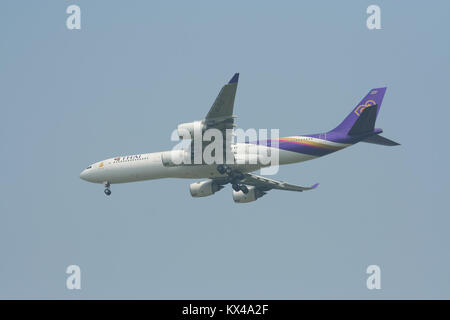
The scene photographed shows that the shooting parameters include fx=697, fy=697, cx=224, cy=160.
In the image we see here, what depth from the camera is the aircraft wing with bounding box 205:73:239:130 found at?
1432 inches

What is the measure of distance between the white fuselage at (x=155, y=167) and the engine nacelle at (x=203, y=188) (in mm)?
2674

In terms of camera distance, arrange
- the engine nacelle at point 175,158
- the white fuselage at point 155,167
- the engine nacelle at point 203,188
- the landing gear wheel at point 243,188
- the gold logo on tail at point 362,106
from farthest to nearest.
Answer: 1. the engine nacelle at point 203,188
2. the landing gear wheel at point 243,188
3. the gold logo on tail at point 362,106
4. the white fuselage at point 155,167
5. the engine nacelle at point 175,158

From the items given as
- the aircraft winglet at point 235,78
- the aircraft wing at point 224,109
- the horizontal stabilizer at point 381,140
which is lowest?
the horizontal stabilizer at point 381,140

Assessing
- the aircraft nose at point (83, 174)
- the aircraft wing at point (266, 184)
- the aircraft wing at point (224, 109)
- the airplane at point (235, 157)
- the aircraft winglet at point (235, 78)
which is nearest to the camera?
the aircraft winglet at point (235, 78)

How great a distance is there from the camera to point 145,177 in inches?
1791

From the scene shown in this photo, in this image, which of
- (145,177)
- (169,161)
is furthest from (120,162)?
(169,161)

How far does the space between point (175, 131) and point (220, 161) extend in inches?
173

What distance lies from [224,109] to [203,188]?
34.8 ft

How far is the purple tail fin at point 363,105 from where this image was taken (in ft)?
141

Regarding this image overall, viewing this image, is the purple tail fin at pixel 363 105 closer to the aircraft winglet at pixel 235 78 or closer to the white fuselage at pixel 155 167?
the white fuselage at pixel 155 167

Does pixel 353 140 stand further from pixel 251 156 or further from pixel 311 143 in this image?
pixel 251 156

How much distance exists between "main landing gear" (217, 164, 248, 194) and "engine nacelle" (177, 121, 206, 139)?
4.59 m

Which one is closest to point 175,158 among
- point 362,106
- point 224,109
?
point 224,109

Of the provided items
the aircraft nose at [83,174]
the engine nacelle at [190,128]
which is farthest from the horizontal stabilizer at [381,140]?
the aircraft nose at [83,174]
